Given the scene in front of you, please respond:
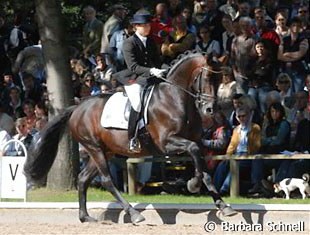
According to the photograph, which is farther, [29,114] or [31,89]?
[31,89]

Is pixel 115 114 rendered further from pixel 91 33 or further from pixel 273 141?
pixel 91 33

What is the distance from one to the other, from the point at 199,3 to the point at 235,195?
5359 mm

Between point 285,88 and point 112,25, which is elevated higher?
point 112,25

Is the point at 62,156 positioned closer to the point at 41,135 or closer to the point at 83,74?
the point at 41,135

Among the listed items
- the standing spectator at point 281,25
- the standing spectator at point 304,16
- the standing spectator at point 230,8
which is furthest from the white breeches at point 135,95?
the standing spectator at point 230,8

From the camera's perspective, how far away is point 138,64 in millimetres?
14250

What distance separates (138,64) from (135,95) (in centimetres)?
50

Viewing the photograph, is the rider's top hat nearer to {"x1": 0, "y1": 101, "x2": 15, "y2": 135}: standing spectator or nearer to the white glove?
the white glove

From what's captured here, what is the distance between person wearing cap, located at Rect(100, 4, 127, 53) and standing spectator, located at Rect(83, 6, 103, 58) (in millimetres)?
517

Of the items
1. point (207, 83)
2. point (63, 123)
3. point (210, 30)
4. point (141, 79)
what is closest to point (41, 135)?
point (63, 123)

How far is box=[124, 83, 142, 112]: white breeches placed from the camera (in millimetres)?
14000

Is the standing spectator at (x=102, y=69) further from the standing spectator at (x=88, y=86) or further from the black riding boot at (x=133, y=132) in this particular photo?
the black riding boot at (x=133, y=132)

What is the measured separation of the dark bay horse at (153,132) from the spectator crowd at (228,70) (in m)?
0.81

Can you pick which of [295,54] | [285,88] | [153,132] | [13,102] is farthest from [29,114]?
[153,132]
